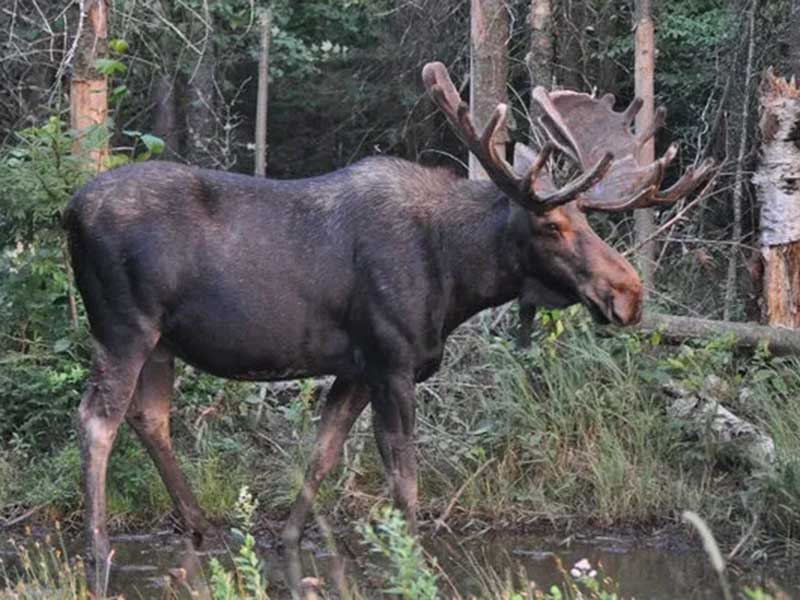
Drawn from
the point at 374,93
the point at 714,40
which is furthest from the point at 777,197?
the point at 374,93

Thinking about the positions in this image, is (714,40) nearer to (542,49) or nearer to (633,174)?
(542,49)

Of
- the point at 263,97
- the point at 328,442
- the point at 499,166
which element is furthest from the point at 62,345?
the point at 263,97

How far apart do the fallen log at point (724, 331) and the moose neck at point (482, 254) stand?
8.09 ft

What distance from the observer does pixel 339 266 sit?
8508 mm

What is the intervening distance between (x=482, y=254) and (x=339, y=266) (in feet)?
2.50

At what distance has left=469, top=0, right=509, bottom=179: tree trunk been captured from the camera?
1320 centimetres

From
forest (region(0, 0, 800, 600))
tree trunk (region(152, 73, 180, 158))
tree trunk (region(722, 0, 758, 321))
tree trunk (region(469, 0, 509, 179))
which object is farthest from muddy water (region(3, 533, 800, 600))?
tree trunk (region(152, 73, 180, 158))

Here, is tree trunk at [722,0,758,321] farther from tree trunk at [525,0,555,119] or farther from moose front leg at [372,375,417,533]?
moose front leg at [372,375,417,533]

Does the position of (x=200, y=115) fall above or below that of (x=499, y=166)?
below

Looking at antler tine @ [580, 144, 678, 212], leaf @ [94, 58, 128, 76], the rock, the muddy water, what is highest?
leaf @ [94, 58, 128, 76]

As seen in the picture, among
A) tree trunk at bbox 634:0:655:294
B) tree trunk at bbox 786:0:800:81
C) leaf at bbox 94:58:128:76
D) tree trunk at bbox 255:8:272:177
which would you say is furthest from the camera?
tree trunk at bbox 255:8:272:177

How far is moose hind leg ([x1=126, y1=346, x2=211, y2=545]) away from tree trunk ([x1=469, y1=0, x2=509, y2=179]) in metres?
4.85

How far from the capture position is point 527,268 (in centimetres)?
852

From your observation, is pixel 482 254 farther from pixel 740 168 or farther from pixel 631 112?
pixel 740 168
